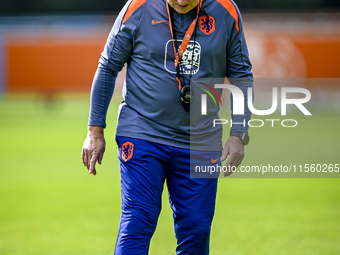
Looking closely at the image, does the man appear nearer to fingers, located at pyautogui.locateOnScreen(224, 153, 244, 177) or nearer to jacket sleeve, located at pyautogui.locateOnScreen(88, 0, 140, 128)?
jacket sleeve, located at pyautogui.locateOnScreen(88, 0, 140, 128)

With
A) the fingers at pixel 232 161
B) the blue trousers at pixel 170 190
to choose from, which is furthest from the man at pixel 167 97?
the fingers at pixel 232 161

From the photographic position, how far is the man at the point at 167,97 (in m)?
2.96

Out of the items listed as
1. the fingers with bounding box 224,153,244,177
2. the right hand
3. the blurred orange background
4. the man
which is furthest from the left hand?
the blurred orange background

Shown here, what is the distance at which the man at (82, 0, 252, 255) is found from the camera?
296 cm

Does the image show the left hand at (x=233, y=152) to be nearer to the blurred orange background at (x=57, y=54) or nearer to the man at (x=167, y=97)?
the man at (x=167, y=97)

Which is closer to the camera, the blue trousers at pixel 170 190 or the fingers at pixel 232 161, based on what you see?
the blue trousers at pixel 170 190

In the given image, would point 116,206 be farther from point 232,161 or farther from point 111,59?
point 111,59

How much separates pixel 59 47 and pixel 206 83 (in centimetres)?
2380

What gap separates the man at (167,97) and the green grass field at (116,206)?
174 cm

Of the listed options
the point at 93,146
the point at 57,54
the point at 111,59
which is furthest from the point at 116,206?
the point at 57,54

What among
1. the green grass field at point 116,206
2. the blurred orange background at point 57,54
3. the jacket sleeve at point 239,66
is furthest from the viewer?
the blurred orange background at point 57,54

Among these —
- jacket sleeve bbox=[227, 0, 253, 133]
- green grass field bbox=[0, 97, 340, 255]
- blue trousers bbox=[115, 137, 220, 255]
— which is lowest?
green grass field bbox=[0, 97, 340, 255]

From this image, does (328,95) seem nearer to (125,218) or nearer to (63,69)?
(63,69)

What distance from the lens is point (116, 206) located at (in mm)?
6637
